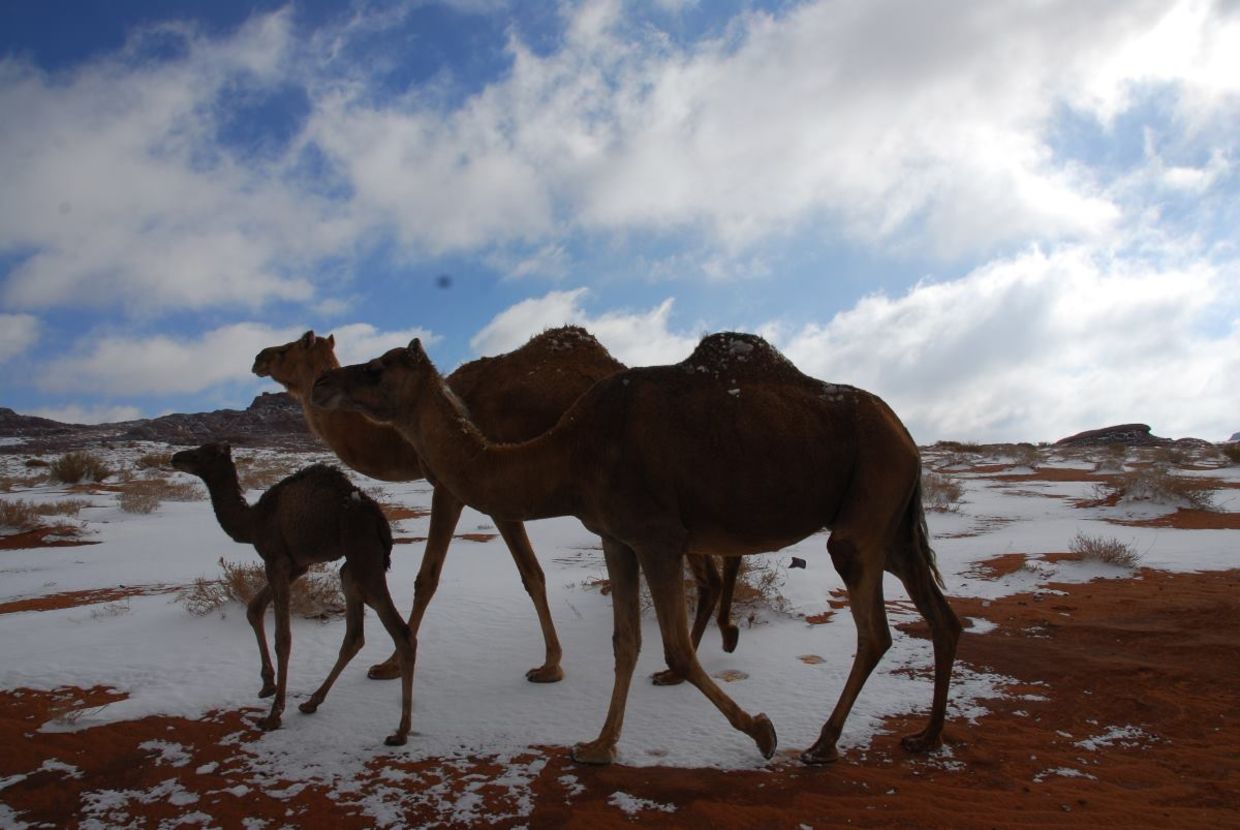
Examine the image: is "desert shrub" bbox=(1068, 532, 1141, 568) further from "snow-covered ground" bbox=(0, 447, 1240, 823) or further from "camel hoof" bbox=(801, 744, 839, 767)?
"camel hoof" bbox=(801, 744, 839, 767)

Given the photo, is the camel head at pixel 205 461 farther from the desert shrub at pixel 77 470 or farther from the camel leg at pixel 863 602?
the desert shrub at pixel 77 470

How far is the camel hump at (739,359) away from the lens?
5207mm

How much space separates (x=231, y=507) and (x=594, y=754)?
3248 mm

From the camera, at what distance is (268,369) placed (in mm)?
7547

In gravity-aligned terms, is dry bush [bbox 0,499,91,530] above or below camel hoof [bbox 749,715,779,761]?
above

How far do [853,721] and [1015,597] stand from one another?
554cm

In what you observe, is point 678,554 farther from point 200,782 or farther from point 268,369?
point 268,369

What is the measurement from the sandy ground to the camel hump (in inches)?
95.9

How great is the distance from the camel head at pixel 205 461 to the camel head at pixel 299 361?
Result: 156cm

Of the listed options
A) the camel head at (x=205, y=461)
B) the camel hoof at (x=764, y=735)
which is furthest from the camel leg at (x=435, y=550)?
the camel hoof at (x=764, y=735)

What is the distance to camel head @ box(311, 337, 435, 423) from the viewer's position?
5113mm

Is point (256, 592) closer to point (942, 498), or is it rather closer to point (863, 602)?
point (863, 602)

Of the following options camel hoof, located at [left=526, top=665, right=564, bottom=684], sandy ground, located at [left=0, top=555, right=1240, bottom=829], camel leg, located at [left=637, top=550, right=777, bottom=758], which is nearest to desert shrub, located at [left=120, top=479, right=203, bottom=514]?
sandy ground, located at [left=0, top=555, right=1240, bottom=829]

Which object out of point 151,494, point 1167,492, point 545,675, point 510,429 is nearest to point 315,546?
point 510,429
